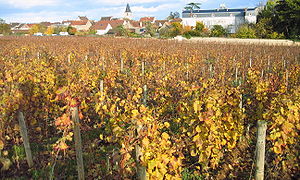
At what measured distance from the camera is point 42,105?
4.33m

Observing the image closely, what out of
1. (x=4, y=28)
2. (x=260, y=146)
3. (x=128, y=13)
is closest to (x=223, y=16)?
(x=4, y=28)

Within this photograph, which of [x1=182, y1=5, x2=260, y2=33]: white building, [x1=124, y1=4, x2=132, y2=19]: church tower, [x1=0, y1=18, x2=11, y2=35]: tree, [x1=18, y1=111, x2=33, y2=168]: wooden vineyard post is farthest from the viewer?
[x1=124, y1=4, x2=132, y2=19]: church tower

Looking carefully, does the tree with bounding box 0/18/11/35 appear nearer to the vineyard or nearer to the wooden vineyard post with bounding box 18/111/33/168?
the vineyard

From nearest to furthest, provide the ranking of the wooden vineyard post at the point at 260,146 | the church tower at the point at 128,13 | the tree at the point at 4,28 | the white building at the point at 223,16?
the wooden vineyard post at the point at 260,146 → the tree at the point at 4,28 → the white building at the point at 223,16 → the church tower at the point at 128,13

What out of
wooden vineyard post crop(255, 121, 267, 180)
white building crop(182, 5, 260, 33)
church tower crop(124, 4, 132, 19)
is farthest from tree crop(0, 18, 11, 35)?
church tower crop(124, 4, 132, 19)

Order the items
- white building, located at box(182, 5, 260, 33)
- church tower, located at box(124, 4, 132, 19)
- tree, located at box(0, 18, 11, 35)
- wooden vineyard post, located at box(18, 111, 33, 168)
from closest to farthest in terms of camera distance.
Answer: wooden vineyard post, located at box(18, 111, 33, 168) → tree, located at box(0, 18, 11, 35) → white building, located at box(182, 5, 260, 33) → church tower, located at box(124, 4, 132, 19)

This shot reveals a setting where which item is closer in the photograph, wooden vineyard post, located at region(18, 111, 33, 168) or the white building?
wooden vineyard post, located at region(18, 111, 33, 168)

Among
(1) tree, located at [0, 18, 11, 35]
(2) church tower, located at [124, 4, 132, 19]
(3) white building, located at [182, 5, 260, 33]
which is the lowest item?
(1) tree, located at [0, 18, 11, 35]

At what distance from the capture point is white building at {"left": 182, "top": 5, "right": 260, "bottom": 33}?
57.9 meters

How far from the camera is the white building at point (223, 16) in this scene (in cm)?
5788

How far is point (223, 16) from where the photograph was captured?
63.3 metres

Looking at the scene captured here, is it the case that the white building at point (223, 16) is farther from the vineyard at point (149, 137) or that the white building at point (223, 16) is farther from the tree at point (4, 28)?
the vineyard at point (149, 137)

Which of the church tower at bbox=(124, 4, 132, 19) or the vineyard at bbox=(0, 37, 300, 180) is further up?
the church tower at bbox=(124, 4, 132, 19)

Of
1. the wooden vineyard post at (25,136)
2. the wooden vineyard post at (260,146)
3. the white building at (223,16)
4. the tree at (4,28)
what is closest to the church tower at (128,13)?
the white building at (223,16)
